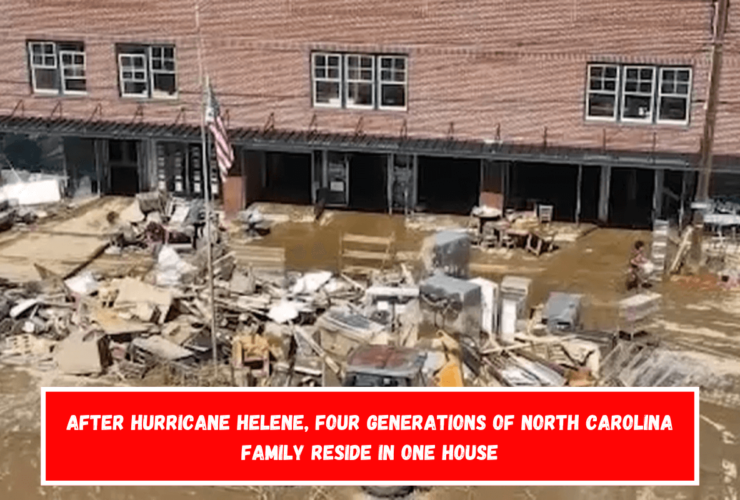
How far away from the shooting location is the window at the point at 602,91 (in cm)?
3331

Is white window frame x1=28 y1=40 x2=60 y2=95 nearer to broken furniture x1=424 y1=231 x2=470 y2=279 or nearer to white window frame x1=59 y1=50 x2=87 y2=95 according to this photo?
white window frame x1=59 y1=50 x2=87 y2=95

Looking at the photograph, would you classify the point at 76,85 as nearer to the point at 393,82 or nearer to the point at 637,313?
the point at 393,82

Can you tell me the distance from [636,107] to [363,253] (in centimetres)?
903

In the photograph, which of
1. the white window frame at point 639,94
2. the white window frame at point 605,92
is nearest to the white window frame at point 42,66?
the white window frame at point 605,92

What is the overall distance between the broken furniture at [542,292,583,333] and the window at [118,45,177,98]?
49.4 ft

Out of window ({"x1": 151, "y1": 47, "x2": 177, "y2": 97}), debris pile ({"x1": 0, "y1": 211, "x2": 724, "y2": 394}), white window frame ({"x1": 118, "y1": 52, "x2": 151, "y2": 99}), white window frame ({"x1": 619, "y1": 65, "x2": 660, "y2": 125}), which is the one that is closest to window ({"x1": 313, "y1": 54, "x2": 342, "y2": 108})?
window ({"x1": 151, "y1": 47, "x2": 177, "y2": 97})

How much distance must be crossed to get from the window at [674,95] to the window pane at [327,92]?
9.53 metres

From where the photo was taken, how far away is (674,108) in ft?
109

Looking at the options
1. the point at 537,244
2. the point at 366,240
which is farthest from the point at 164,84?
the point at 537,244

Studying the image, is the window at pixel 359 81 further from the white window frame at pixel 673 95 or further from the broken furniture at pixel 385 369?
the broken furniture at pixel 385 369

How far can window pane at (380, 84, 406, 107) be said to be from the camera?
34719 millimetres

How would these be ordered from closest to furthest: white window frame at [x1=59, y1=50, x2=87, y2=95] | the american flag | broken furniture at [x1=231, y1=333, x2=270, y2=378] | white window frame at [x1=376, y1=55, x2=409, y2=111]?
broken furniture at [x1=231, y1=333, x2=270, y2=378] < the american flag < white window frame at [x1=376, y1=55, x2=409, y2=111] < white window frame at [x1=59, y1=50, x2=87, y2=95]

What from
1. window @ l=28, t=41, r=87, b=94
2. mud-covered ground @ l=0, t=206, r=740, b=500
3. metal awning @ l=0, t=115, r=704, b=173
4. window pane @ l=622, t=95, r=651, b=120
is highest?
window @ l=28, t=41, r=87, b=94

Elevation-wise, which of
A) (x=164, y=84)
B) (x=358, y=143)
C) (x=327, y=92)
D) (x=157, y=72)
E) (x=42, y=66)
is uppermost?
(x=42, y=66)
